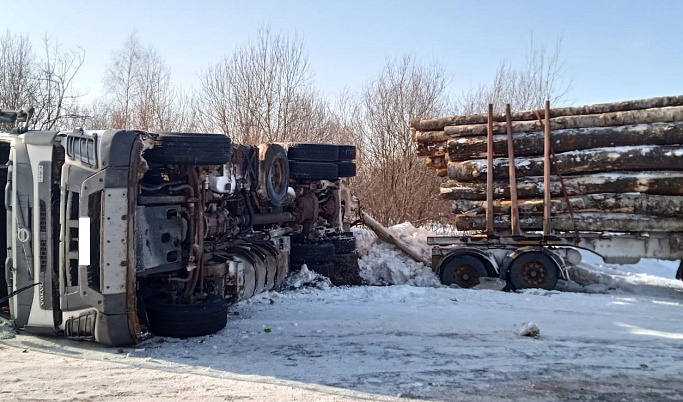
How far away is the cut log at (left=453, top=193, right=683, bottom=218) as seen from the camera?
9.46m

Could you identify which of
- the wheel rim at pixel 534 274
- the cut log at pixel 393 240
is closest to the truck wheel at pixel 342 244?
the cut log at pixel 393 240

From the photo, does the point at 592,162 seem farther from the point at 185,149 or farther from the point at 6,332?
the point at 6,332

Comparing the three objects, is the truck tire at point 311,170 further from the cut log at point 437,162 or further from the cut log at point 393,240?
the cut log at point 437,162

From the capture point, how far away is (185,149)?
237 inches

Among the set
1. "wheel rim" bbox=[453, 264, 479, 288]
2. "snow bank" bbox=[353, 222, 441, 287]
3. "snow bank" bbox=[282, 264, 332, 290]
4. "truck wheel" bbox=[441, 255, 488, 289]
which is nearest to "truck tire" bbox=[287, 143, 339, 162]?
"snow bank" bbox=[282, 264, 332, 290]

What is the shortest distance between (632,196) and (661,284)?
1.59 metres

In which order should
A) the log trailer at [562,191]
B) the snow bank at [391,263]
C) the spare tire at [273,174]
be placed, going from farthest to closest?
the snow bank at [391,263]
the log trailer at [562,191]
the spare tire at [273,174]

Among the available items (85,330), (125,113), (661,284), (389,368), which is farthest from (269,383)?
(125,113)

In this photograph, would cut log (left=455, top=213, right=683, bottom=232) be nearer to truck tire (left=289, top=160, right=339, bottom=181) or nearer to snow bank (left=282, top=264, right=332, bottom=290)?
truck tire (left=289, top=160, right=339, bottom=181)

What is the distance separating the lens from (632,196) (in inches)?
381

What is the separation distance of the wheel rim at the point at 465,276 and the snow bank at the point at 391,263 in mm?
337

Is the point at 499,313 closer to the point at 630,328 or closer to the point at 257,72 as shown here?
the point at 630,328

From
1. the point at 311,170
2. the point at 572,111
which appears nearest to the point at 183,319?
the point at 311,170

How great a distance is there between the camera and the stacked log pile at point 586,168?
31.4 feet
